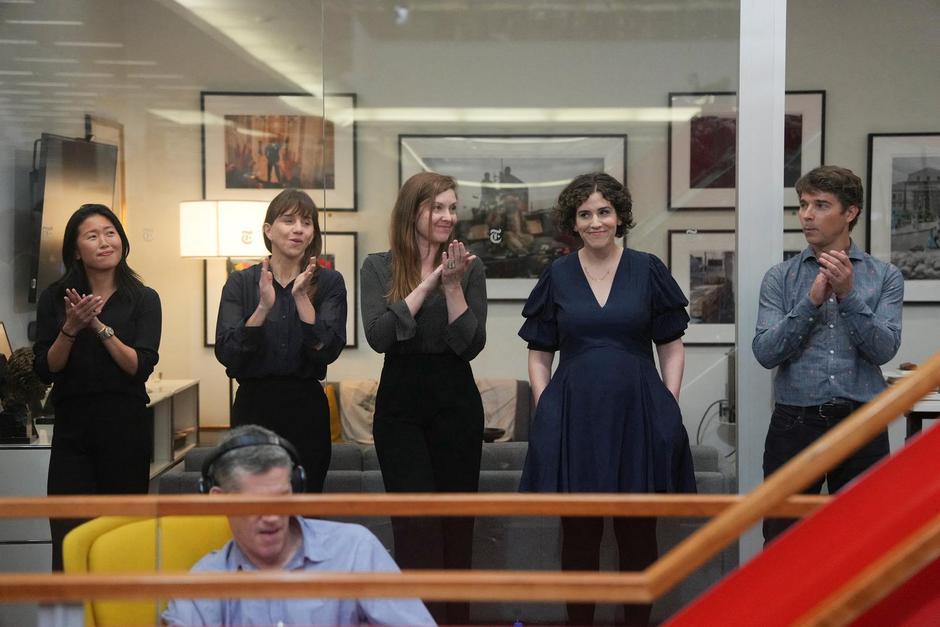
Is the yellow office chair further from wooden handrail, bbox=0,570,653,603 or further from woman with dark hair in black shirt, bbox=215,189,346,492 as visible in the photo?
woman with dark hair in black shirt, bbox=215,189,346,492

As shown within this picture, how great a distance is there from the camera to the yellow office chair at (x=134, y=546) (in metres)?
2.18

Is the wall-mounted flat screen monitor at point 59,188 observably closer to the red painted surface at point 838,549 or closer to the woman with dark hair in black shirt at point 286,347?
the woman with dark hair in black shirt at point 286,347

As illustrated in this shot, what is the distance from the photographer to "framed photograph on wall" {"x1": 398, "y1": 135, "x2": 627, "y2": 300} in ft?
12.7

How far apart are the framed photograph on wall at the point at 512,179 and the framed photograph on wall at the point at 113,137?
100 cm

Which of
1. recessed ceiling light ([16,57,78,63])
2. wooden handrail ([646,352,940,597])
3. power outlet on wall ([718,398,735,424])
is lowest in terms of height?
power outlet on wall ([718,398,735,424])

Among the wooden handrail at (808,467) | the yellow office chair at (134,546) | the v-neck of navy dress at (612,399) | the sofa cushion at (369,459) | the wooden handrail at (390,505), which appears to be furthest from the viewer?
the sofa cushion at (369,459)

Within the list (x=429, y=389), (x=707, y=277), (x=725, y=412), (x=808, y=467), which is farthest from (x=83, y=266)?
(x=808, y=467)

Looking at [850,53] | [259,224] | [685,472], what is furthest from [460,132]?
[850,53]

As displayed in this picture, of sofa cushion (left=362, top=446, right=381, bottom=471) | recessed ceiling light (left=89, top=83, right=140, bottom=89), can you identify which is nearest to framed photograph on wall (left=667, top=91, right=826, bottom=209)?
sofa cushion (left=362, top=446, right=381, bottom=471)

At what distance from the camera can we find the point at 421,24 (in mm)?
3883

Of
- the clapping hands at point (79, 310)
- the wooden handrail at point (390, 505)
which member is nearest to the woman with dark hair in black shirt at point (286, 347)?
the clapping hands at point (79, 310)

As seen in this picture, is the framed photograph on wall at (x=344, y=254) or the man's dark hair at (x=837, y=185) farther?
the framed photograph on wall at (x=344, y=254)

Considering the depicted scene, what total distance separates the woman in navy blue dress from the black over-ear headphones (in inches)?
44.0

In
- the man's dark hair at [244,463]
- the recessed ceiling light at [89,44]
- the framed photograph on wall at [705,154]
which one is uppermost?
the recessed ceiling light at [89,44]
